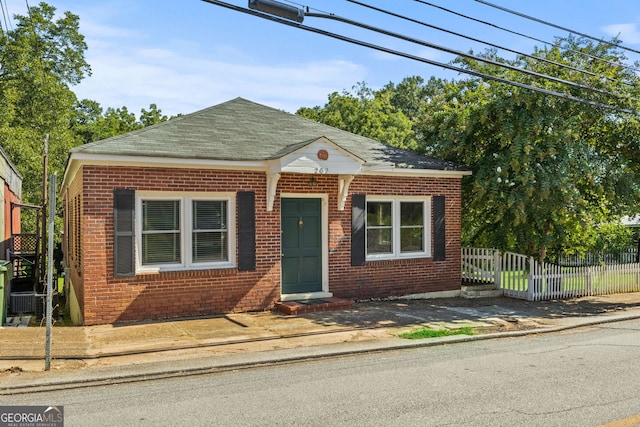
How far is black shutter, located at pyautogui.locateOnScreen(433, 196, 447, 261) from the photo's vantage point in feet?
47.0

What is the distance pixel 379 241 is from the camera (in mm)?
13766

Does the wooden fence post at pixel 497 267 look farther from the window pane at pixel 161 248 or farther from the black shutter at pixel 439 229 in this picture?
the window pane at pixel 161 248

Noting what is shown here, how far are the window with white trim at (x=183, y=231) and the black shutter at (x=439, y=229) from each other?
5.43 m

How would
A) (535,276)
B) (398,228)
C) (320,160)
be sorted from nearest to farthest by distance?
1. (320,160)
2. (398,228)
3. (535,276)

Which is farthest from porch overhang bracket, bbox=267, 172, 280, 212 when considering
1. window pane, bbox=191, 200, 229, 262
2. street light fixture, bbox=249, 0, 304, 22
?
street light fixture, bbox=249, 0, 304, 22

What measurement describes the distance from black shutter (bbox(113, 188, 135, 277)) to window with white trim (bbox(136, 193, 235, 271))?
25cm

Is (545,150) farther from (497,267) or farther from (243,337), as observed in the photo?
(243,337)

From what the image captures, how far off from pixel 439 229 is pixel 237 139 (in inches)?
222

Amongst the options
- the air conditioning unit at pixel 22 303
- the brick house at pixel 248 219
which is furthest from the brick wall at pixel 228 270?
the air conditioning unit at pixel 22 303

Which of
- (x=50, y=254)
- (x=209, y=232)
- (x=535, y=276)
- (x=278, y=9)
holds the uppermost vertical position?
(x=278, y=9)

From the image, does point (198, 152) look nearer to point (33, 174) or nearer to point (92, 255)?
point (92, 255)

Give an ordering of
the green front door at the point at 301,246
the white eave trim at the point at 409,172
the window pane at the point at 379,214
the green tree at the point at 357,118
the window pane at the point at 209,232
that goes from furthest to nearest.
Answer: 1. the green tree at the point at 357,118
2. the window pane at the point at 379,214
3. the white eave trim at the point at 409,172
4. the green front door at the point at 301,246
5. the window pane at the point at 209,232

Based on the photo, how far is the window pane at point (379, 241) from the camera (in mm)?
13648

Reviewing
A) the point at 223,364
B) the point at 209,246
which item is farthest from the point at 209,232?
the point at 223,364
